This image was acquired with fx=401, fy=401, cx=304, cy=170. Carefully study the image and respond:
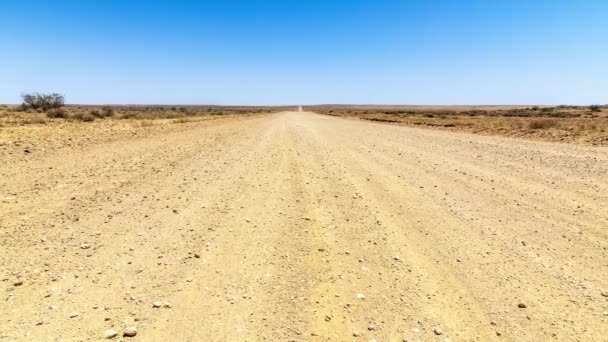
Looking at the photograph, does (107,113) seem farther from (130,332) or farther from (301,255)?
(130,332)

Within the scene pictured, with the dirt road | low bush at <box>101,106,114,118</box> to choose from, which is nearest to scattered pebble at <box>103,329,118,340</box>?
the dirt road

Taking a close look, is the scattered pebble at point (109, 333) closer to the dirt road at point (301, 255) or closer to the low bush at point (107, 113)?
Result: the dirt road at point (301, 255)

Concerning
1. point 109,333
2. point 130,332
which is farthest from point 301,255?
point 109,333

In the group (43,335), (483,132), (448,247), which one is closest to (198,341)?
(43,335)

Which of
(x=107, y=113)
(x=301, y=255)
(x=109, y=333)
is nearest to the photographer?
(x=109, y=333)

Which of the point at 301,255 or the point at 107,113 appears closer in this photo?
the point at 301,255

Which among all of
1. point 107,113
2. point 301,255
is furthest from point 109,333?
point 107,113

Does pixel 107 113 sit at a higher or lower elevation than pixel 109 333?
higher

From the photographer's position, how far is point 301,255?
4906 millimetres

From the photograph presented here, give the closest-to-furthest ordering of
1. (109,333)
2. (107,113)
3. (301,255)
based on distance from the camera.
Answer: (109,333), (301,255), (107,113)

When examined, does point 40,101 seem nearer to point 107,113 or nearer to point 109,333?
point 107,113

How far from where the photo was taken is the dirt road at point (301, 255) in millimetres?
3475

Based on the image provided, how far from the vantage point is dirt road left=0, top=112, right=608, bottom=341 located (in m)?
3.47

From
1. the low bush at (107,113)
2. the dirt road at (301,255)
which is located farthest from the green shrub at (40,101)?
the dirt road at (301,255)
